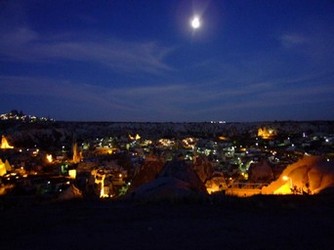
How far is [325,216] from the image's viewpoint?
8.80 meters

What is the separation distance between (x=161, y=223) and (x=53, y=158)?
49.1 meters

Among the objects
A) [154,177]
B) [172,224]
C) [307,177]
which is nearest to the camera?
[172,224]

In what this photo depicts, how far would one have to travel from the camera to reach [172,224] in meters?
8.16

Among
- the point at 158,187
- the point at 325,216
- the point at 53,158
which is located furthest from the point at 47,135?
the point at 325,216

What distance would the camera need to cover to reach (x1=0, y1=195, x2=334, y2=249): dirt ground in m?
6.94

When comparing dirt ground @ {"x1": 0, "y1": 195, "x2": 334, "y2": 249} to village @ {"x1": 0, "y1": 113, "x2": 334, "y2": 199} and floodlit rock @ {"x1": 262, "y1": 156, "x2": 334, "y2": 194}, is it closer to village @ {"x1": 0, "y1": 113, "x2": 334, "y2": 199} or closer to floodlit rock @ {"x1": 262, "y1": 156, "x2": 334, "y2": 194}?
village @ {"x1": 0, "y1": 113, "x2": 334, "y2": 199}

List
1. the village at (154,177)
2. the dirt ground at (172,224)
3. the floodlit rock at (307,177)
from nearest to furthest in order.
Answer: the dirt ground at (172,224) → the floodlit rock at (307,177) → the village at (154,177)

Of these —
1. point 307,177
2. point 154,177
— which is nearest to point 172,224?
point 307,177

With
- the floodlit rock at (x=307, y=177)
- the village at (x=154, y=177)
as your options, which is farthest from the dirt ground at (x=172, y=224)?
the floodlit rock at (x=307, y=177)

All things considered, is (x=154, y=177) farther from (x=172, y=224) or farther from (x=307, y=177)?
(x=172, y=224)

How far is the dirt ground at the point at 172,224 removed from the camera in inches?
273

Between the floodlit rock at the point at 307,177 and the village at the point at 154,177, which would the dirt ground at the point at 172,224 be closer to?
the village at the point at 154,177

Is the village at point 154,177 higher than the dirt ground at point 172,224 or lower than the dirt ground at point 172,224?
lower

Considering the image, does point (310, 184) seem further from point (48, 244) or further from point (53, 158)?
point (53, 158)
